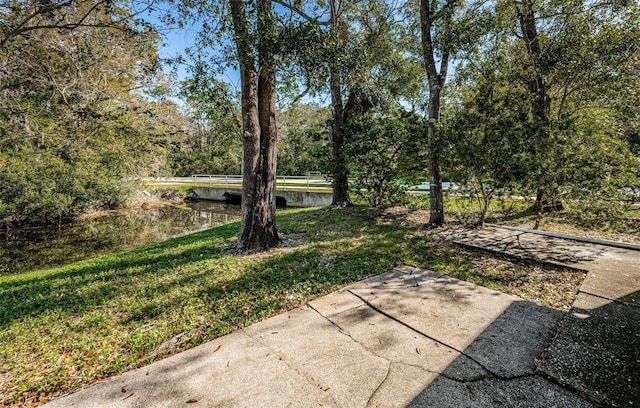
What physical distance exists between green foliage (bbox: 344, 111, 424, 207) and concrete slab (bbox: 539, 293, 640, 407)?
5.13m

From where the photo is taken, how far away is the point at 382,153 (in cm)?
777

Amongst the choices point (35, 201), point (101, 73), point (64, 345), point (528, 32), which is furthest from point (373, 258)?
point (35, 201)

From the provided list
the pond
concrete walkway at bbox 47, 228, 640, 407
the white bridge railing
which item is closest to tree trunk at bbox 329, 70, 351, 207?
the white bridge railing

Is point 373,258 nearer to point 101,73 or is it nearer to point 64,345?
point 64,345

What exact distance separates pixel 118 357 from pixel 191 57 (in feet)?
17.5

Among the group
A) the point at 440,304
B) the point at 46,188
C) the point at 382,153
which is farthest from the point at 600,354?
the point at 46,188

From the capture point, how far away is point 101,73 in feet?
36.1

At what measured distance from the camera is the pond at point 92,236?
26.6ft

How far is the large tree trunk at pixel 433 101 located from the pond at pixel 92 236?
9026mm

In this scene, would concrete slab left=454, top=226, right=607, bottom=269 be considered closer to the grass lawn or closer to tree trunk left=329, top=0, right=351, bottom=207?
the grass lawn

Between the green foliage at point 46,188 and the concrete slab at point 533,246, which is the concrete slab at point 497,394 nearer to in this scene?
the concrete slab at point 533,246

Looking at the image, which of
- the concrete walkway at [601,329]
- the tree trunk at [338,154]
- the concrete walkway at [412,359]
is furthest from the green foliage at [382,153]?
the concrete walkway at [412,359]

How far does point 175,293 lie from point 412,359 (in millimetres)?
2971

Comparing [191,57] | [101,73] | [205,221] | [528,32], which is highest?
[101,73]
